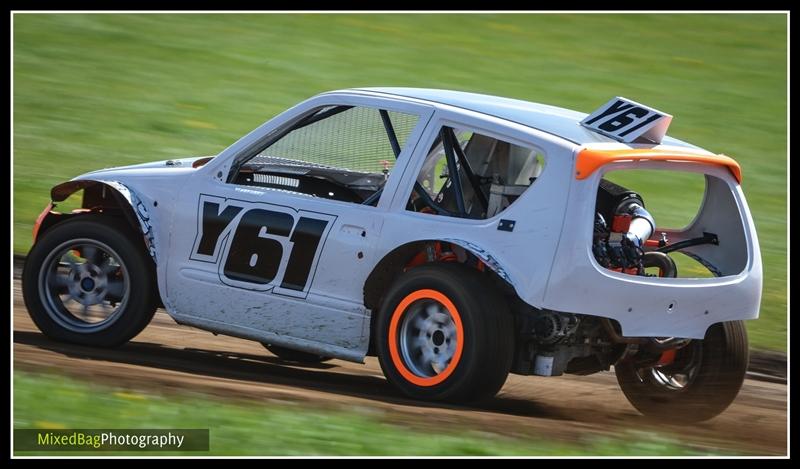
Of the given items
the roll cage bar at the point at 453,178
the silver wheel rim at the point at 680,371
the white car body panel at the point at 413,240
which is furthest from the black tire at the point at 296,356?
the silver wheel rim at the point at 680,371

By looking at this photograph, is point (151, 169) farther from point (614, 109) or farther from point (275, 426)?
point (614, 109)

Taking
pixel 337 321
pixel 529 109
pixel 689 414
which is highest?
pixel 529 109

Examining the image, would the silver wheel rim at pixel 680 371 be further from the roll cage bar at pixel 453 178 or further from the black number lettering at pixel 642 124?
the roll cage bar at pixel 453 178

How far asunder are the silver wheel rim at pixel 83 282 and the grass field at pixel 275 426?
119 centimetres

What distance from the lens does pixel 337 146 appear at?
297 inches

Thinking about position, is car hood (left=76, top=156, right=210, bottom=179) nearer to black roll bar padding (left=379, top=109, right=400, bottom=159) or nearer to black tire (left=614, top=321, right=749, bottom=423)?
black roll bar padding (left=379, top=109, right=400, bottom=159)

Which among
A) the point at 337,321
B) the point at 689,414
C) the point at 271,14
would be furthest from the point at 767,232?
the point at 271,14

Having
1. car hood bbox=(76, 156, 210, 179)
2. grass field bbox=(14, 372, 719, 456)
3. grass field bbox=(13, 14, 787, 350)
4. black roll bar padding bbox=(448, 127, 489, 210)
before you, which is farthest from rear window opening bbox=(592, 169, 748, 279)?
grass field bbox=(13, 14, 787, 350)

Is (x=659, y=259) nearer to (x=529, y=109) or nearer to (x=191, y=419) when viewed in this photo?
(x=529, y=109)

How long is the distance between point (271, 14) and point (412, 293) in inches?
572

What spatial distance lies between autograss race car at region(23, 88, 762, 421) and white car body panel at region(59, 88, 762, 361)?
0.01 m

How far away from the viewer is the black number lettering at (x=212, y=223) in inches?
287

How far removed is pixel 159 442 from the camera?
5668 mm

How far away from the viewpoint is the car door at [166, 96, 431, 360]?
693cm
